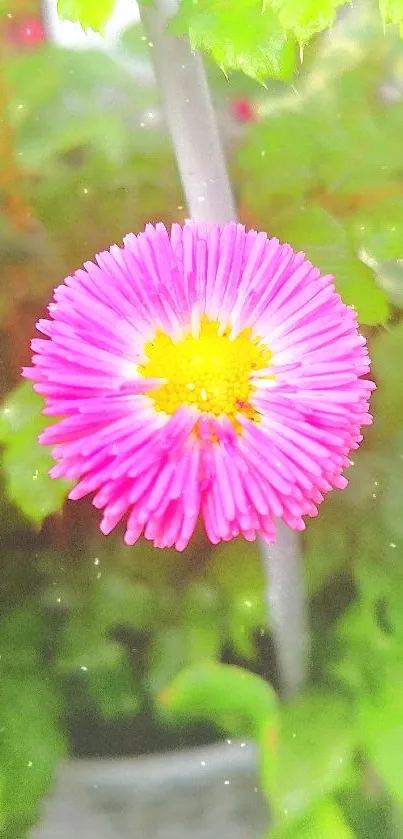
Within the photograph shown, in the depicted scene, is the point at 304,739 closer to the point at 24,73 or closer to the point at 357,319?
the point at 357,319

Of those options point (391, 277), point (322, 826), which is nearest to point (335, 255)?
point (391, 277)

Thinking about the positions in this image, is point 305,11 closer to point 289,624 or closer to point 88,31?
point 88,31

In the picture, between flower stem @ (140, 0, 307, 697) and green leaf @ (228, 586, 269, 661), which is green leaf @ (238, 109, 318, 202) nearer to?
flower stem @ (140, 0, 307, 697)

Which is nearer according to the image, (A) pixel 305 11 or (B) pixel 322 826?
(A) pixel 305 11

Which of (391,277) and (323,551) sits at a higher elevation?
(391,277)

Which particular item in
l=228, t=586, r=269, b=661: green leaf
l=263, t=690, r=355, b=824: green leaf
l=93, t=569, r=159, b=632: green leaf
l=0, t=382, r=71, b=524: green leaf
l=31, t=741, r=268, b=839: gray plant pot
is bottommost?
l=31, t=741, r=268, b=839: gray plant pot

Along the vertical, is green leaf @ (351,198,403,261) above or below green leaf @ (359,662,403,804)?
above

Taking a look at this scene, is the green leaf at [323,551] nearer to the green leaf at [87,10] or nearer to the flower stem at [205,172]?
the flower stem at [205,172]

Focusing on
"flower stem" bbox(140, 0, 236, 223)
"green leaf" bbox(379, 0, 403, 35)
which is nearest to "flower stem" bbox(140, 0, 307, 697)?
"flower stem" bbox(140, 0, 236, 223)
